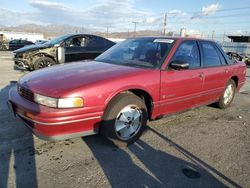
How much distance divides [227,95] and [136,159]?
3563 mm

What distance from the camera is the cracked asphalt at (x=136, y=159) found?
282 cm

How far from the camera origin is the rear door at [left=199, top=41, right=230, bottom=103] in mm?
4930

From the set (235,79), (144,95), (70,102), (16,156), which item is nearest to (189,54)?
(144,95)

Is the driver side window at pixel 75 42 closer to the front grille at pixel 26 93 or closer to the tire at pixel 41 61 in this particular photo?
the tire at pixel 41 61

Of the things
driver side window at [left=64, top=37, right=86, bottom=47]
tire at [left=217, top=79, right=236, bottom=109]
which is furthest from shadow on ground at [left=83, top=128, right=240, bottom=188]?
driver side window at [left=64, top=37, right=86, bottom=47]

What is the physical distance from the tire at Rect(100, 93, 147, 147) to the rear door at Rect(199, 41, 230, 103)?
1.69 m

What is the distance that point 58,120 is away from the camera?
9.87ft

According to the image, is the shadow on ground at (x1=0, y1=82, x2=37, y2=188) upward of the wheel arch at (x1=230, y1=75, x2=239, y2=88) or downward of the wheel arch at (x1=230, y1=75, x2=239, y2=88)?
downward

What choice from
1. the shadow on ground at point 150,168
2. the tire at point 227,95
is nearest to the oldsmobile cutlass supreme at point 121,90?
the shadow on ground at point 150,168

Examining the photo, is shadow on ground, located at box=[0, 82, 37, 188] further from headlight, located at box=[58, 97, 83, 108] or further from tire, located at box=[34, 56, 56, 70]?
tire, located at box=[34, 56, 56, 70]

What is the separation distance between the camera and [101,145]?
367 centimetres

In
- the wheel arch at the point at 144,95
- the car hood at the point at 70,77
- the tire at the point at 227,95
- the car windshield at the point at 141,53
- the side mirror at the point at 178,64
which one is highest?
the car windshield at the point at 141,53

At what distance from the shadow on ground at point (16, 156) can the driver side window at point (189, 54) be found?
2555 millimetres

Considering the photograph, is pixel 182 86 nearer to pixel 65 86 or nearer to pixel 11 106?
pixel 65 86
